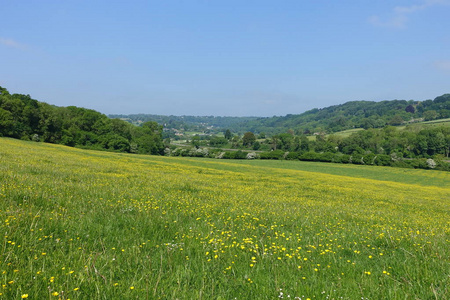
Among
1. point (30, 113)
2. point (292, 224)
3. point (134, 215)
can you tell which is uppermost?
point (30, 113)

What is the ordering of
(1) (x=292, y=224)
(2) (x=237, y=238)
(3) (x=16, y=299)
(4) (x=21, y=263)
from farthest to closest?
(1) (x=292, y=224), (2) (x=237, y=238), (4) (x=21, y=263), (3) (x=16, y=299)

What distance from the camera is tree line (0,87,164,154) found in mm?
72625

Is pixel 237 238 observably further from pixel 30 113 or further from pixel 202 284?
pixel 30 113

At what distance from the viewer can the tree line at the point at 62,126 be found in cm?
7262

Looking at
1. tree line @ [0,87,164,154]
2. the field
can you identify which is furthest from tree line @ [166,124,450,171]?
the field

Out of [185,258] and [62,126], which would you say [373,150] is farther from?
[185,258]

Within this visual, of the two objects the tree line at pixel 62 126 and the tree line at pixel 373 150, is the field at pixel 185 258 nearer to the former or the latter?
the tree line at pixel 62 126

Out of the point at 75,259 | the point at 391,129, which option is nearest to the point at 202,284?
the point at 75,259

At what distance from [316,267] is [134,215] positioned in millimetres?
5090

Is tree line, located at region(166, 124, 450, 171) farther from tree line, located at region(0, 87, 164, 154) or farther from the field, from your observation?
the field

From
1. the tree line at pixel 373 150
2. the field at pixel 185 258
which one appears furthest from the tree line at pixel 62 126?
the field at pixel 185 258

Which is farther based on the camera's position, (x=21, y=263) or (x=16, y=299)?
(x=21, y=263)

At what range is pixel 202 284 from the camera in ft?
12.3

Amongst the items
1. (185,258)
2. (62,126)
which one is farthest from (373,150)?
(185,258)
